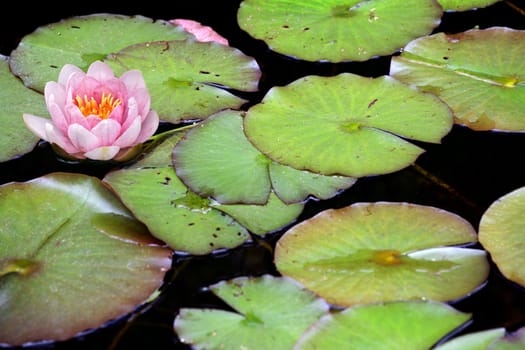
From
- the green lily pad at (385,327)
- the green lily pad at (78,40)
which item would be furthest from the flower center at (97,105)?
the green lily pad at (385,327)

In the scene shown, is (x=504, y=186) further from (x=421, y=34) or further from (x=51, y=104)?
(x=51, y=104)

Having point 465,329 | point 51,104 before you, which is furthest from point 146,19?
point 465,329

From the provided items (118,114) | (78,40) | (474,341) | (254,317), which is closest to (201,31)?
(78,40)

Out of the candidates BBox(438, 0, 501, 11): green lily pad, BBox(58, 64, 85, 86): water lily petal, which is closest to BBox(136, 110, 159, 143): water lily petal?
BBox(58, 64, 85, 86): water lily petal

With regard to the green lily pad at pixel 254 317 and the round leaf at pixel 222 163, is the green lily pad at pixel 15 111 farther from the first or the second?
the green lily pad at pixel 254 317

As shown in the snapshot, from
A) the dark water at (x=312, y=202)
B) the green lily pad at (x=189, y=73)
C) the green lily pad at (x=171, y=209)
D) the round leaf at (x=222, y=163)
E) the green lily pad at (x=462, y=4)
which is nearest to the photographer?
the dark water at (x=312, y=202)

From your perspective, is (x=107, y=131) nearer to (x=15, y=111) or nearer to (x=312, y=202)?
(x=15, y=111)

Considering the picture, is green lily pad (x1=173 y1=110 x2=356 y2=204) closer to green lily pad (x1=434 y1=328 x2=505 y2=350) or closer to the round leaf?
the round leaf
